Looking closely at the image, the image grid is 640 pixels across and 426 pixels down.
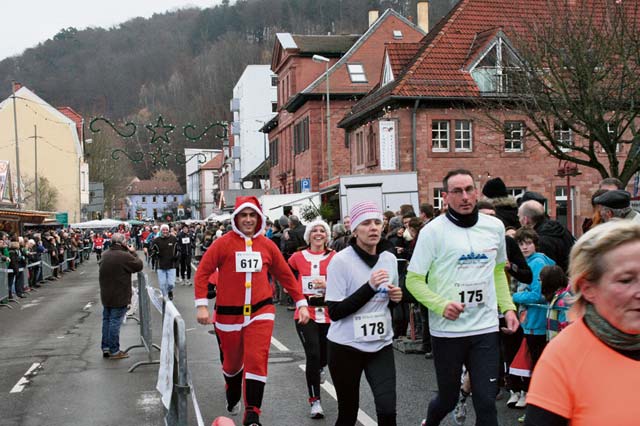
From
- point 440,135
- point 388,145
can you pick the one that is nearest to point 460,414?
point 388,145

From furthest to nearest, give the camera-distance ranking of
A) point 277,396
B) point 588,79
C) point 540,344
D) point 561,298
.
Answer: point 588,79 → point 277,396 → point 540,344 → point 561,298

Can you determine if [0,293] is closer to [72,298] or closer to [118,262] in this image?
[72,298]

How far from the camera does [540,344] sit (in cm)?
872

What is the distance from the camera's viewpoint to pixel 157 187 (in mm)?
193375

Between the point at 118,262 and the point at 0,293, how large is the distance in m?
12.2

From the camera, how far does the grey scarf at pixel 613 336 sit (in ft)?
8.36

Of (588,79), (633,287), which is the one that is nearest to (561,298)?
(633,287)

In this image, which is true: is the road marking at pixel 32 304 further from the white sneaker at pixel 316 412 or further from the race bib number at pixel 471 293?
the race bib number at pixel 471 293

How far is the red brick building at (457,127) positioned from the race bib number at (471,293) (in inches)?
1102

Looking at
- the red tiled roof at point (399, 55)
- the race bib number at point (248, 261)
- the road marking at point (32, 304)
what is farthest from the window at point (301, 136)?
the race bib number at point (248, 261)

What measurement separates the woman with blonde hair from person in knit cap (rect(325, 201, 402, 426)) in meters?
3.61

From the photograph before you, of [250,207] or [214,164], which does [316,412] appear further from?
[214,164]

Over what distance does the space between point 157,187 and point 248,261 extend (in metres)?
188

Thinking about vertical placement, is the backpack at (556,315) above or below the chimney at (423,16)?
below
